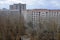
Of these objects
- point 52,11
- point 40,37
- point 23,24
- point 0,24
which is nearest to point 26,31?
point 23,24

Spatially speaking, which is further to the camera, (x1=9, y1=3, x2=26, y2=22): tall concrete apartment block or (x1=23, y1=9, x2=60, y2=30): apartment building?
(x1=23, y1=9, x2=60, y2=30): apartment building

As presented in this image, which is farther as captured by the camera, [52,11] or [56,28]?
[52,11]

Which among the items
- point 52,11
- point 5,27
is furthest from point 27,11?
point 5,27

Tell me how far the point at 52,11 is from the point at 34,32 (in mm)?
1964

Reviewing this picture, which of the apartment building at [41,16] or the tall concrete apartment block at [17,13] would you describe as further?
the apartment building at [41,16]

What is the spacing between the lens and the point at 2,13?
6.93 meters

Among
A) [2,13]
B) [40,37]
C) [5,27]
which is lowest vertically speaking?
[40,37]

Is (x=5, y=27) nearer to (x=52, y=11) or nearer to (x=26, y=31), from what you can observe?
(x=26, y=31)

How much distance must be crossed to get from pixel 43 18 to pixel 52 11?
101 cm

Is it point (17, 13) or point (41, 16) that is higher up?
point (17, 13)

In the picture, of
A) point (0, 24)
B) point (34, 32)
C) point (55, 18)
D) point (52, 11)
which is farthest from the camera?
point (52, 11)

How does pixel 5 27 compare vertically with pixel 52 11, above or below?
below

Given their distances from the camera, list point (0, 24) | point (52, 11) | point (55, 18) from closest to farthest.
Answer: point (0, 24) < point (55, 18) < point (52, 11)

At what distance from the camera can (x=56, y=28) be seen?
7.34 meters
